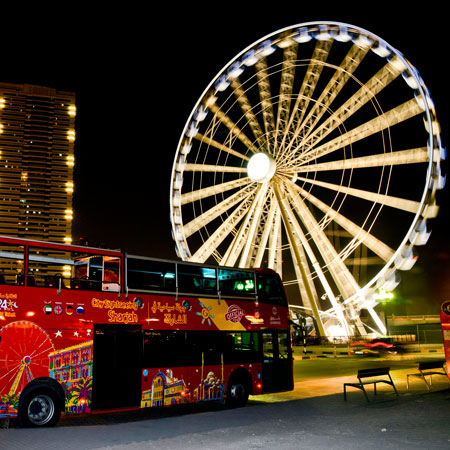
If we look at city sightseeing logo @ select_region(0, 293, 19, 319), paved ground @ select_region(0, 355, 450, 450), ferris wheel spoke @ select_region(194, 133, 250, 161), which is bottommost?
paved ground @ select_region(0, 355, 450, 450)

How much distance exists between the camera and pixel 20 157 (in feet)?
267

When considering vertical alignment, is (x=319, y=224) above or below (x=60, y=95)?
below

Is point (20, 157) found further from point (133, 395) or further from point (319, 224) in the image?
point (133, 395)

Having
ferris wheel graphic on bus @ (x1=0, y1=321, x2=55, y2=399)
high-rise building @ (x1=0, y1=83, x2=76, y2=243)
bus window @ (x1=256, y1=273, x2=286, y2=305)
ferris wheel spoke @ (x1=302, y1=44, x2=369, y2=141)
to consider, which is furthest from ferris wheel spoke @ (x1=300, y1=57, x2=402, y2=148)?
high-rise building @ (x1=0, y1=83, x2=76, y2=243)

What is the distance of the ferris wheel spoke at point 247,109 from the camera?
24703 millimetres

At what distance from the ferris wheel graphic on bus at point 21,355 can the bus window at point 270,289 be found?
5.58 meters

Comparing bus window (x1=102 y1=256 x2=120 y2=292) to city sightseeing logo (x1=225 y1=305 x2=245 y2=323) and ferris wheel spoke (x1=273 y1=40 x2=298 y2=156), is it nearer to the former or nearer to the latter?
city sightseeing logo (x1=225 y1=305 x2=245 y2=323)

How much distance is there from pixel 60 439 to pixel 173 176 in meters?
18.9

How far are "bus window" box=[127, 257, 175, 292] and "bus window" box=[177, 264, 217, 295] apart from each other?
24 cm

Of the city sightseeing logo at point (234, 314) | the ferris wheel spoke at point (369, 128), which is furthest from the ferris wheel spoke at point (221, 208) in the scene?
the city sightseeing logo at point (234, 314)

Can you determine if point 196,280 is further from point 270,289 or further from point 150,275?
point 270,289

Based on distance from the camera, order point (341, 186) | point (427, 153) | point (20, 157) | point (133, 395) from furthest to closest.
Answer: point (20, 157), point (341, 186), point (427, 153), point (133, 395)

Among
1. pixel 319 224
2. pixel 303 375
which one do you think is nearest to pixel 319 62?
pixel 319 224

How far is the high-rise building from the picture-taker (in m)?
80.6
